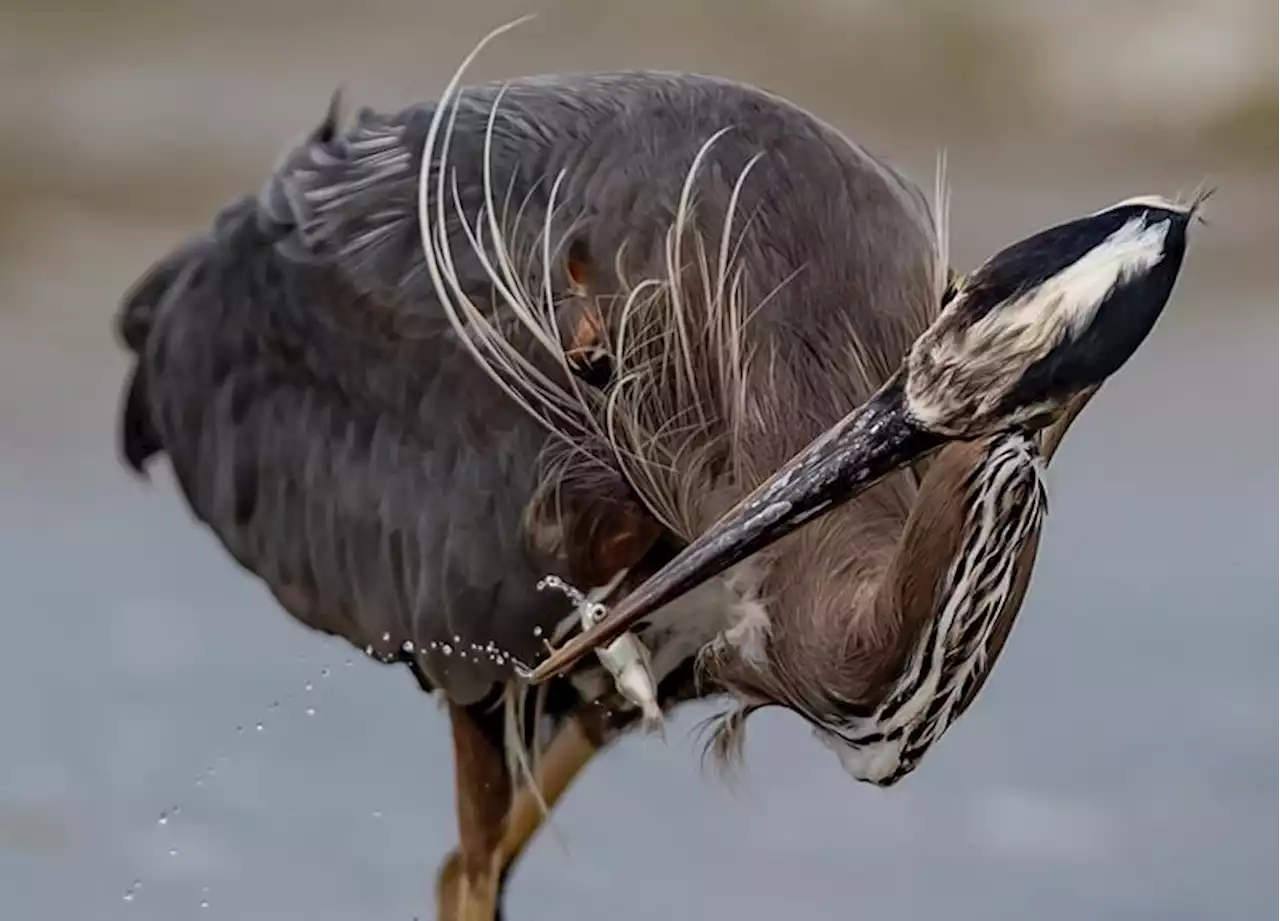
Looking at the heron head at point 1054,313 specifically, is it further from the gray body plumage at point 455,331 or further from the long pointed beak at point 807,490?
the gray body plumage at point 455,331

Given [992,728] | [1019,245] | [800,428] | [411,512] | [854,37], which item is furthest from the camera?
[854,37]

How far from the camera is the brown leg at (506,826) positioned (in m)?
1.83

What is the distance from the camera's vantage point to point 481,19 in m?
2.24

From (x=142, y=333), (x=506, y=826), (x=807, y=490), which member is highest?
(x=142, y=333)

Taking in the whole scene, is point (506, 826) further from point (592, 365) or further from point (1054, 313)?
point (1054, 313)

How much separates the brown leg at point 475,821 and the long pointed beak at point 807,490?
507 millimetres

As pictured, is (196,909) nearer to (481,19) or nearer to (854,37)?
(481,19)

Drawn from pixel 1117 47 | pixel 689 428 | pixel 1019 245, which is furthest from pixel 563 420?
pixel 1117 47

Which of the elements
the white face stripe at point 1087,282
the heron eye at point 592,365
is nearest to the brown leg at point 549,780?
the heron eye at point 592,365

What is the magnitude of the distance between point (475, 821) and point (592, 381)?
1.75 feet

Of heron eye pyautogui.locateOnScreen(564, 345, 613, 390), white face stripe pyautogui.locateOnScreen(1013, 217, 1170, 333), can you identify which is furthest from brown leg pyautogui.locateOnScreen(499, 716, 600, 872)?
white face stripe pyautogui.locateOnScreen(1013, 217, 1170, 333)

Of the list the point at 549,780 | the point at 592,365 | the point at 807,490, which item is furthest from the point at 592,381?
the point at 549,780

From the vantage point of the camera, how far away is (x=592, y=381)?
1.55m

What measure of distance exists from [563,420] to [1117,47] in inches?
36.1
